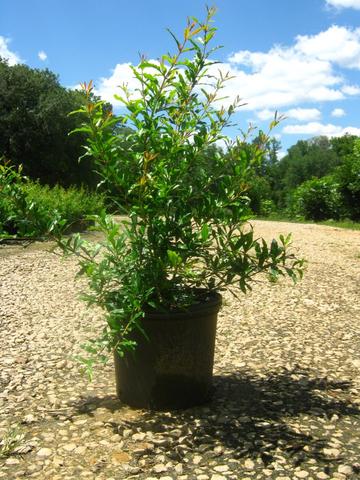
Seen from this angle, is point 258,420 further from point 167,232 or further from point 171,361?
point 167,232

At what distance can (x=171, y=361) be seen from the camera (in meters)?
2.96

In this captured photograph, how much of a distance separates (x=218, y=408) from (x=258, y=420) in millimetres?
262

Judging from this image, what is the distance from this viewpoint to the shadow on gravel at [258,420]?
2.58m

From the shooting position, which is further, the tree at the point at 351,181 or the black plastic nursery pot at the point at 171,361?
the tree at the point at 351,181

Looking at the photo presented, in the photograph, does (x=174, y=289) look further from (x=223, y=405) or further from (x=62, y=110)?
(x=62, y=110)

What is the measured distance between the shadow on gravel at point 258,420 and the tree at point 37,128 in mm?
23113

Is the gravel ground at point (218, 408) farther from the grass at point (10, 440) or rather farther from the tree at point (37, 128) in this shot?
the tree at point (37, 128)

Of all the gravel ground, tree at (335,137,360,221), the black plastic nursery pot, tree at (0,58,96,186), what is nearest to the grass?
the gravel ground

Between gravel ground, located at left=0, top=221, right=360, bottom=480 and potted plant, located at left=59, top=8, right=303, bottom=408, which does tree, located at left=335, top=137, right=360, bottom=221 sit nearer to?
gravel ground, located at left=0, top=221, right=360, bottom=480

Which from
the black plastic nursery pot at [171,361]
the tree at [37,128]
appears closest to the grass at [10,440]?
the black plastic nursery pot at [171,361]

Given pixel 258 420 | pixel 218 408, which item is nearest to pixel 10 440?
pixel 218 408

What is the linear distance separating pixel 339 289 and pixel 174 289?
4128 millimetres

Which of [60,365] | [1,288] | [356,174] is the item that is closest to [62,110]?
[356,174]

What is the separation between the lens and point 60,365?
12.8ft
